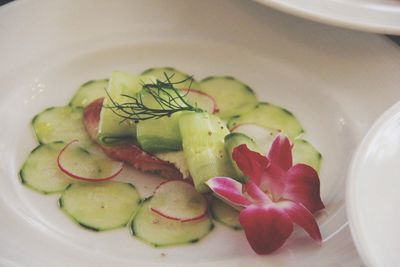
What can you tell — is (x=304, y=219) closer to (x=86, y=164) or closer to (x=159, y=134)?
(x=159, y=134)

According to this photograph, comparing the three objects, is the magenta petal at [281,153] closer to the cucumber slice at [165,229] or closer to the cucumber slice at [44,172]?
the cucumber slice at [165,229]

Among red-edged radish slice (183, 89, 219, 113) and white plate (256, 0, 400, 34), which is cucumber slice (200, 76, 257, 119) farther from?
white plate (256, 0, 400, 34)

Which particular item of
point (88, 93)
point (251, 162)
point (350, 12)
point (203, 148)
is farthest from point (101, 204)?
point (350, 12)

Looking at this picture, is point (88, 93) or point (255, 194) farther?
point (88, 93)

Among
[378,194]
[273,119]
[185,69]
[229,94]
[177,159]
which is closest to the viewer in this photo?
[378,194]

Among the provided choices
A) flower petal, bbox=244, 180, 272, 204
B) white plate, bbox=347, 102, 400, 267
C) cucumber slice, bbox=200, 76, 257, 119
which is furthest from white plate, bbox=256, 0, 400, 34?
flower petal, bbox=244, 180, 272, 204

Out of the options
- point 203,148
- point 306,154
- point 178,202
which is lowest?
point 306,154

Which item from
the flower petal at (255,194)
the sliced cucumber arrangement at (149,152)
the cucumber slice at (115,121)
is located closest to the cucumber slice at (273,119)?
the sliced cucumber arrangement at (149,152)
